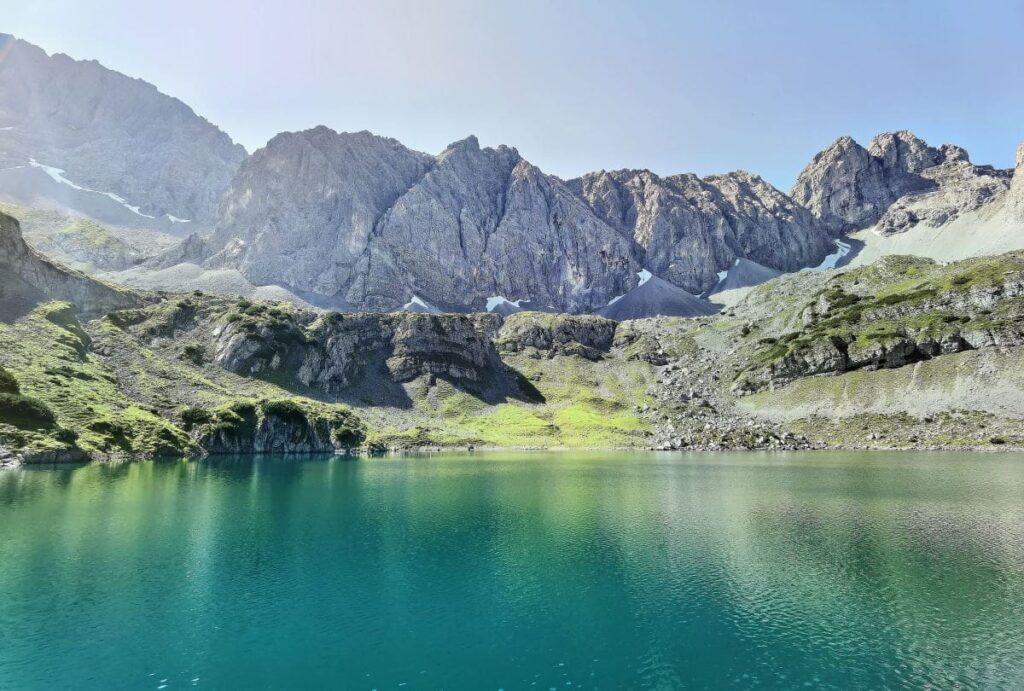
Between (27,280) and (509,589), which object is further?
(27,280)

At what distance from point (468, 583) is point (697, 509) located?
131 feet

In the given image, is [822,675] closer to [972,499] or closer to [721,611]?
[721,611]

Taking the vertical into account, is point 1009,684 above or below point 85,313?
below

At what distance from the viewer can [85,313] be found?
193 meters

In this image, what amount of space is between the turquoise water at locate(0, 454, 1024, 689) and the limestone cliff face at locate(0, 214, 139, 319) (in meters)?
115

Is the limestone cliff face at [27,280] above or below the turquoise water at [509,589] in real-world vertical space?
above

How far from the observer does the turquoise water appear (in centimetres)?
2792

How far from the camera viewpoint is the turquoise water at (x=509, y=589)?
27.9 meters

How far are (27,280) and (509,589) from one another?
205m

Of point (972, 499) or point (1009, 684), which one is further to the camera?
point (972, 499)

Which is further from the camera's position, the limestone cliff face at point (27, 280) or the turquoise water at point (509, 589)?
the limestone cliff face at point (27, 280)

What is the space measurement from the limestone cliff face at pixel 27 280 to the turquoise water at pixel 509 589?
115 meters

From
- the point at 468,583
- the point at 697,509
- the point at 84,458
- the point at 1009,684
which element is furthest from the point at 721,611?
the point at 84,458

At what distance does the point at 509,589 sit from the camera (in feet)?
133
